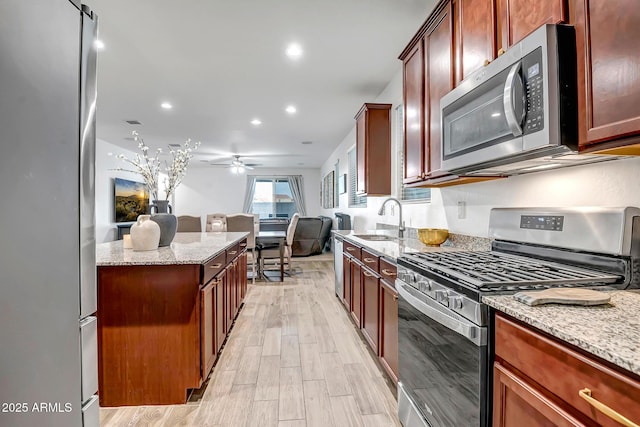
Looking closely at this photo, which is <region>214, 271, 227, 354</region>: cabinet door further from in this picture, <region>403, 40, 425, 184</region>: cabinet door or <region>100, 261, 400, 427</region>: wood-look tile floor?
<region>403, 40, 425, 184</region>: cabinet door

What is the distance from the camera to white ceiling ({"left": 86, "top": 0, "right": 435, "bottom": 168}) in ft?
8.28

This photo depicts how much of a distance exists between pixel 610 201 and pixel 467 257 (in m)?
0.61

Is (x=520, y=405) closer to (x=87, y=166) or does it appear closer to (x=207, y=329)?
(x=87, y=166)

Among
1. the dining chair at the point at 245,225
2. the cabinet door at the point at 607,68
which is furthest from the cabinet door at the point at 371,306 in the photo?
the dining chair at the point at 245,225

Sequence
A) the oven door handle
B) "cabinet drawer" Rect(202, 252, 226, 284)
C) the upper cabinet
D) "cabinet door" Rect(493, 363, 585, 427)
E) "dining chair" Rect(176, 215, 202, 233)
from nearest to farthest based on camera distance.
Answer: "cabinet door" Rect(493, 363, 585, 427), the oven door handle, "cabinet drawer" Rect(202, 252, 226, 284), the upper cabinet, "dining chair" Rect(176, 215, 202, 233)

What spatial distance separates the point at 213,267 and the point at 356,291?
1.31 meters

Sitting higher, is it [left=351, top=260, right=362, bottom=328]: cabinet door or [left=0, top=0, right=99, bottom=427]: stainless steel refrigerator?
[left=0, top=0, right=99, bottom=427]: stainless steel refrigerator

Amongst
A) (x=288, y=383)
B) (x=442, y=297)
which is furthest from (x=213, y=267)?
(x=442, y=297)

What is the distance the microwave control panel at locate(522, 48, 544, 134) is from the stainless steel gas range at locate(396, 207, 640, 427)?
0.43m

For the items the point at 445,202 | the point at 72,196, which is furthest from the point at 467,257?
the point at 72,196

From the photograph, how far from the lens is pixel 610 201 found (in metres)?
1.31

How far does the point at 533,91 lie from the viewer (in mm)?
1217

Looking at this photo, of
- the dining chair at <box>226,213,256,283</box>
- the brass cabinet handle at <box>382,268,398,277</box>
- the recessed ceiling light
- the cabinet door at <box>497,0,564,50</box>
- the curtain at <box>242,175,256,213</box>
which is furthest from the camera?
the curtain at <box>242,175,256,213</box>

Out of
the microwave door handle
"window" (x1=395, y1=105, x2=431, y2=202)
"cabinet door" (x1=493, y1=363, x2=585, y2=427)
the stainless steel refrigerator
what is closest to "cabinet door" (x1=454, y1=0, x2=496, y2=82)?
the microwave door handle
